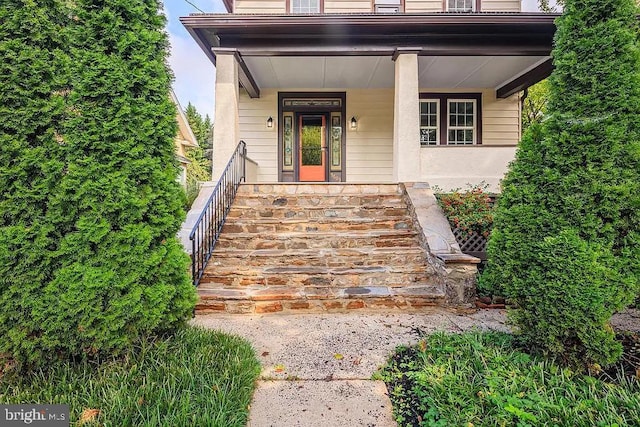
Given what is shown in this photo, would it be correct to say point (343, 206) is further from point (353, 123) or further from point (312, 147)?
point (353, 123)

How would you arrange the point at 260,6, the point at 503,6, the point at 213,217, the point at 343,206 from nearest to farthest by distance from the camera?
the point at 213,217, the point at 343,206, the point at 260,6, the point at 503,6

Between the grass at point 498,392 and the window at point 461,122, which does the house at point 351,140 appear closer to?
the window at point 461,122

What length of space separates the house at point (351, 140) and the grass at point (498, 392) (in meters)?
1.47

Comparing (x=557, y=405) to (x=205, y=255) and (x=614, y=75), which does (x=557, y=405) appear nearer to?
(x=614, y=75)

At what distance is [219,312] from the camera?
12.1 feet

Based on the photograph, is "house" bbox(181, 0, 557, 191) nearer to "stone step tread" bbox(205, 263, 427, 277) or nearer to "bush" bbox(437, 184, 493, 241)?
"bush" bbox(437, 184, 493, 241)

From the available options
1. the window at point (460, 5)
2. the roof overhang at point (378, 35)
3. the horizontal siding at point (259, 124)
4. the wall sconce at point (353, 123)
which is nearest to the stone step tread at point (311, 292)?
the roof overhang at point (378, 35)

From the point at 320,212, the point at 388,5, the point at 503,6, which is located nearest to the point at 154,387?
the point at 320,212

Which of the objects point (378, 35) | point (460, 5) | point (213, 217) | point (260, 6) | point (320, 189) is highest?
point (460, 5)

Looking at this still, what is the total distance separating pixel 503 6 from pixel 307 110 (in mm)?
5774

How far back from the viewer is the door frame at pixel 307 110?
8586 millimetres

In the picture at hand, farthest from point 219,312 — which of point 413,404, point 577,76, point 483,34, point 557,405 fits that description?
point 483,34

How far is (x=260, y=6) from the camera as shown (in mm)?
8055

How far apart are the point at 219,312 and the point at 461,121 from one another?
26.6 feet
